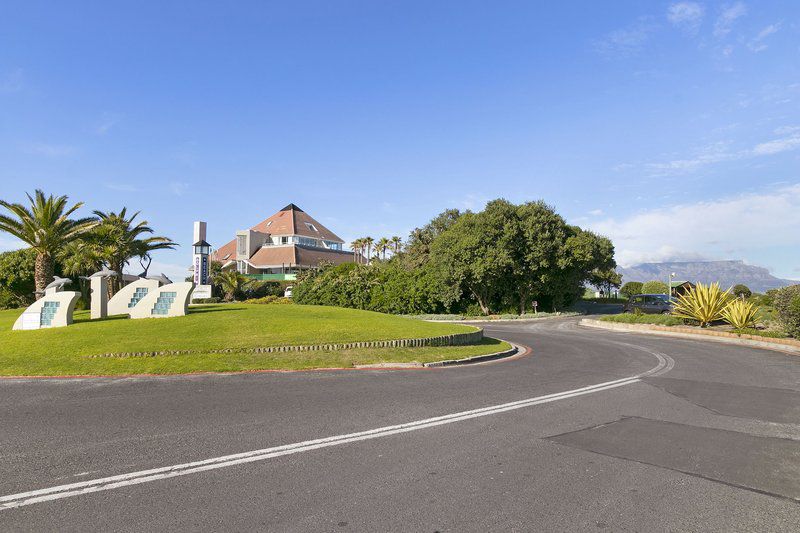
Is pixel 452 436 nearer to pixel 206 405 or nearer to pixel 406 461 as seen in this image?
pixel 406 461

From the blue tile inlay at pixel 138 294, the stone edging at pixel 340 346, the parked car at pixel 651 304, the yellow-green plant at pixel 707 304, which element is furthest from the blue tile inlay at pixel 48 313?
the parked car at pixel 651 304

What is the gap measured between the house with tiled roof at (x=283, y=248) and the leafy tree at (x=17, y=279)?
27.5 meters

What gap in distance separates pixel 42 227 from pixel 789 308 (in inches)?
1492

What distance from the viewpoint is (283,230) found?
266 feet

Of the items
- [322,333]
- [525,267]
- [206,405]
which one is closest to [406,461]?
[206,405]

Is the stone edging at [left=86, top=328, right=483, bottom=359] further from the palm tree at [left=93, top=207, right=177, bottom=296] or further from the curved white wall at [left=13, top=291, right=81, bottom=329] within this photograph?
the palm tree at [left=93, top=207, right=177, bottom=296]

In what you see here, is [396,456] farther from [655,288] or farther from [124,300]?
[655,288]

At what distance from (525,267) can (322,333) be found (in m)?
28.6

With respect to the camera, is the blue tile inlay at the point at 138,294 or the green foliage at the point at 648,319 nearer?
the blue tile inlay at the point at 138,294

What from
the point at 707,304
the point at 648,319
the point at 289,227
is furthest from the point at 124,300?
the point at 289,227

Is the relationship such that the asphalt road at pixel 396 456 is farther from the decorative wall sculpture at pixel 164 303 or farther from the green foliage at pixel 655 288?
the green foliage at pixel 655 288

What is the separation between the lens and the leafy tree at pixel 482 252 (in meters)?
38.4

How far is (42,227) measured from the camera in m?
27.0

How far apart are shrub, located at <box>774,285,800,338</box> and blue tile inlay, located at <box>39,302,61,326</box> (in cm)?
2912
